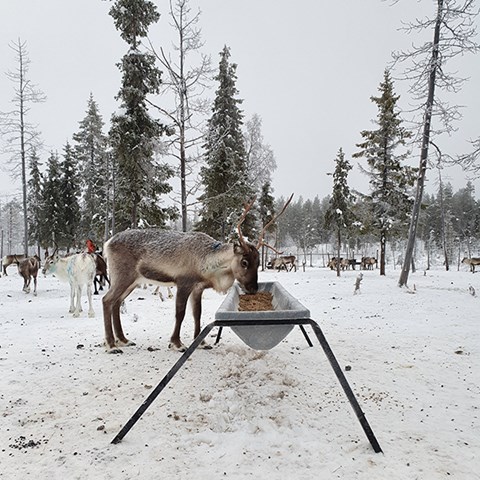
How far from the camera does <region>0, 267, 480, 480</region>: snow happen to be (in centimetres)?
239

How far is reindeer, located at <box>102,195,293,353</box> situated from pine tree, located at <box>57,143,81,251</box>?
3040 cm

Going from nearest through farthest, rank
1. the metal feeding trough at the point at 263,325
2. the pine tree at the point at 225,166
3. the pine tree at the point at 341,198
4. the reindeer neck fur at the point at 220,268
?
1. the metal feeding trough at the point at 263,325
2. the reindeer neck fur at the point at 220,268
3. the pine tree at the point at 225,166
4. the pine tree at the point at 341,198

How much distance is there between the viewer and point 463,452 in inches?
101

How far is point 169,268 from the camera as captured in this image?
16.6ft

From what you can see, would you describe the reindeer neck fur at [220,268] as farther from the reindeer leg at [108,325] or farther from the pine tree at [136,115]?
the pine tree at [136,115]

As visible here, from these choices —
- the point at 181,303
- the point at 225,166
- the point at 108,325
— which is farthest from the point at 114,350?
the point at 225,166

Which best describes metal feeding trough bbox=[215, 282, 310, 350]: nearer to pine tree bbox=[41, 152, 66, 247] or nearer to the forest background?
the forest background

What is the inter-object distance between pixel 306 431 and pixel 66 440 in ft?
6.74

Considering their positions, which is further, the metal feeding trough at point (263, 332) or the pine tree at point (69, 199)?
the pine tree at point (69, 199)

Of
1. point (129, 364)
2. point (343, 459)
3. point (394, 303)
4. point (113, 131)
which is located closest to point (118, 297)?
point (129, 364)

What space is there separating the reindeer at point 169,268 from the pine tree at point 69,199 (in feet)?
99.7

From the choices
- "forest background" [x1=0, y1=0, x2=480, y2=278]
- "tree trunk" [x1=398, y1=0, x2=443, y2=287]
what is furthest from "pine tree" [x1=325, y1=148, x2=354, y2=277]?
"tree trunk" [x1=398, y1=0, x2=443, y2=287]

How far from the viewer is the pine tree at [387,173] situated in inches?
870

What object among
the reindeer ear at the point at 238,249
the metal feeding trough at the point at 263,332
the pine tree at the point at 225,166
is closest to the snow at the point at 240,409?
the metal feeding trough at the point at 263,332
